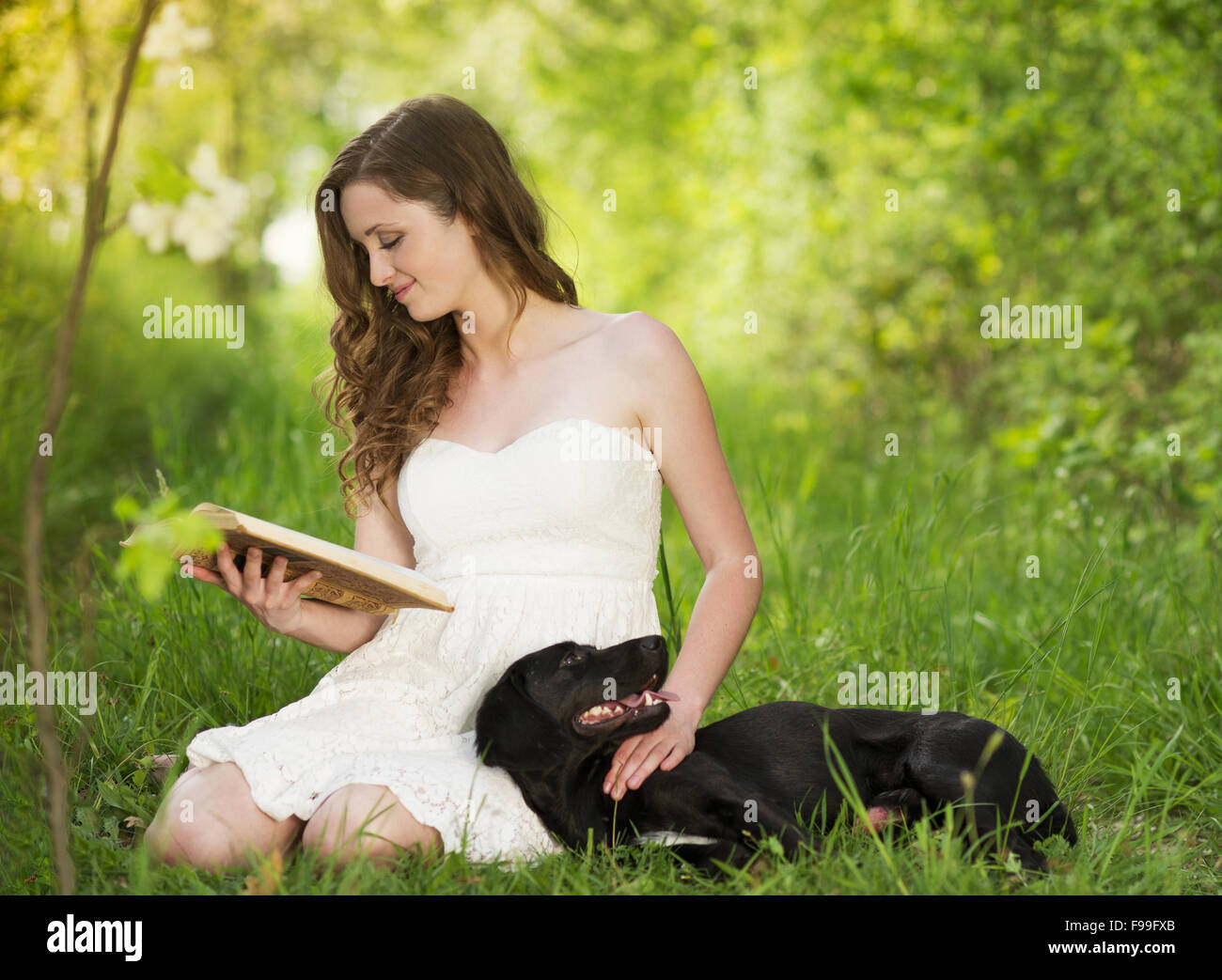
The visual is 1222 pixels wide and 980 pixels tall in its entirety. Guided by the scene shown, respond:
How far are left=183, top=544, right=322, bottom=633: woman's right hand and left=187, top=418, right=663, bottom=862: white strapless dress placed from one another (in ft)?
0.95

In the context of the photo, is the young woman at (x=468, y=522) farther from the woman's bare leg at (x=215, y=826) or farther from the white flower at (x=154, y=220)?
the white flower at (x=154, y=220)

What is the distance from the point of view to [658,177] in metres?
19.5

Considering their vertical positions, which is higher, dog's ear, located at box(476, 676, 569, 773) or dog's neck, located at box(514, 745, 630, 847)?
dog's ear, located at box(476, 676, 569, 773)

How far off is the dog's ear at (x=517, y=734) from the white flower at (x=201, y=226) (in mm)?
1190

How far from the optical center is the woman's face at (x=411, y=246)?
2.96 meters

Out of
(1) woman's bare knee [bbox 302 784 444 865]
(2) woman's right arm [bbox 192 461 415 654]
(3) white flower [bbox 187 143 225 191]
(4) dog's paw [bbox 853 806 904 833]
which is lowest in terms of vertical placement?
(4) dog's paw [bbox 853 806 904 833]

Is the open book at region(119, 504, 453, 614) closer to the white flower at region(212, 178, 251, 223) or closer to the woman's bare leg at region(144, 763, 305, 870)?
the woman's bare leg at region(144, 763, 305, 870)

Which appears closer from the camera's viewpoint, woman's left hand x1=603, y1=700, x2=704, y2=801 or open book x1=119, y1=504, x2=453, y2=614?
open book x1=119, y1=504, x2=453, y2=614

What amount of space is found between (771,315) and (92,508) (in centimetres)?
610

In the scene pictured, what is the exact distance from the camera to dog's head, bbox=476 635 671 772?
2523 mm

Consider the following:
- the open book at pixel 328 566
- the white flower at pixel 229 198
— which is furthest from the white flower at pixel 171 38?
the open book at pixel 328 566

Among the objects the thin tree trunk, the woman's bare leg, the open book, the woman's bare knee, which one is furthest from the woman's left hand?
the thin tree trunk

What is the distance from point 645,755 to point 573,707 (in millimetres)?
190
